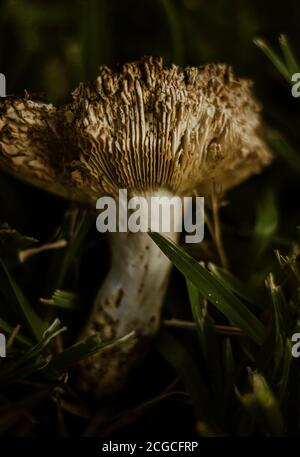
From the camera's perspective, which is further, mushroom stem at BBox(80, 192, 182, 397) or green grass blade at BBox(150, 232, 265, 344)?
A: mushroom stem at BBox(80, 192, 182, 397)

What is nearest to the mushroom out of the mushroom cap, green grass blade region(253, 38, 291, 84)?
the mushroom cap

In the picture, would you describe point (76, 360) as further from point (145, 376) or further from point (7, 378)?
point (145, 376)

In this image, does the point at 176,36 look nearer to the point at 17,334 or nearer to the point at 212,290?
the point at 212,290

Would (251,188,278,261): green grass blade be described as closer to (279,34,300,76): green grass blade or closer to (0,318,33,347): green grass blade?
(279,34,300,76): green grass blade

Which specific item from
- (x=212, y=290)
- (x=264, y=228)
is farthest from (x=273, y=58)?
(x=212, y=290)

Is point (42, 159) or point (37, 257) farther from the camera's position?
point (37, 257)

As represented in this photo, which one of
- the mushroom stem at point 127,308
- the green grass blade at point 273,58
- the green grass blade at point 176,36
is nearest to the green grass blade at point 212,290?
the mushroom stem at point 127,308

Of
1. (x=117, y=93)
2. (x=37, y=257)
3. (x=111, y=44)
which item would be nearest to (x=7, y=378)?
(x=37, y=257)
